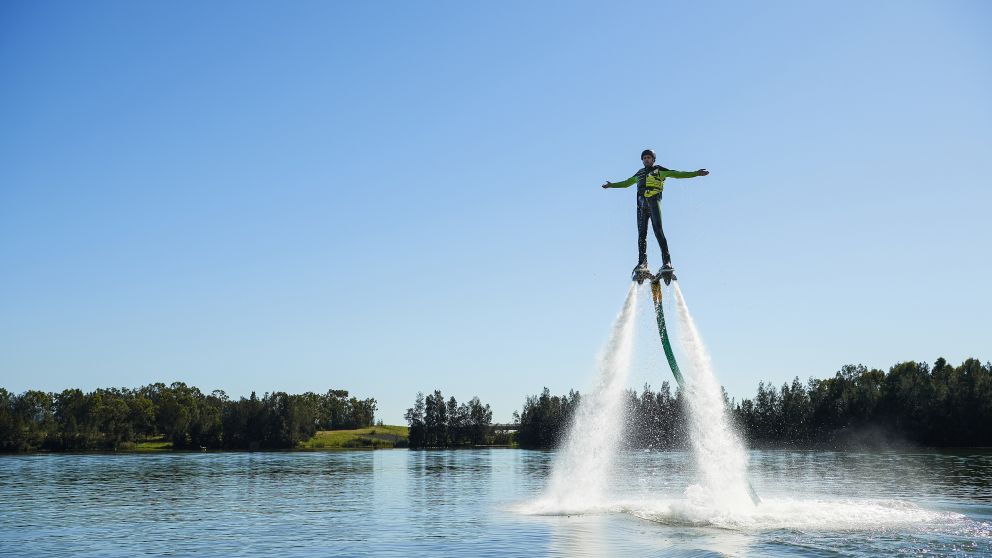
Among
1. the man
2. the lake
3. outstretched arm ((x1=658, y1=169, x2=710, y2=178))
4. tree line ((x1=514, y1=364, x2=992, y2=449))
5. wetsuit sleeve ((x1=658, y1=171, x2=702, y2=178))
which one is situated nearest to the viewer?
outstretched arm ((x1=658, y1=169, x2=710, y2=178))

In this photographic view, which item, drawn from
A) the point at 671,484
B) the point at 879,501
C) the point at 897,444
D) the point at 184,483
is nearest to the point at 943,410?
the point at 897,444

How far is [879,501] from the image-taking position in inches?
1731

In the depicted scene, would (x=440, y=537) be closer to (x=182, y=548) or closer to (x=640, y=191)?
(x=182, y=548)

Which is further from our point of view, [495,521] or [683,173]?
[495,521]

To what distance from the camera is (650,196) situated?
27.5 meters

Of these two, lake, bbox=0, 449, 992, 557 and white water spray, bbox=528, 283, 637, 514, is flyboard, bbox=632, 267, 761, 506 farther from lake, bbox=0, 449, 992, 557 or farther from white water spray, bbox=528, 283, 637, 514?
lake, bbox=0, 449, 992, 557

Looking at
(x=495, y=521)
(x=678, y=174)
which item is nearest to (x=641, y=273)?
(x=678, y=174)

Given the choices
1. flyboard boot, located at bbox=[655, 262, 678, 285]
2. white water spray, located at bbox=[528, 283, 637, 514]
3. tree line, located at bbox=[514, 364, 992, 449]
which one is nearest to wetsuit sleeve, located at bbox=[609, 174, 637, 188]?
flyboard boot, located at bbox=[655, 262, 678, 285]

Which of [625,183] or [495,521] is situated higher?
[625,183]

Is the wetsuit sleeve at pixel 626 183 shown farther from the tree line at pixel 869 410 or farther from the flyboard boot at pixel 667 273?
the tree line at pixel 869 410

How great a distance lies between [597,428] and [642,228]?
12331 mm

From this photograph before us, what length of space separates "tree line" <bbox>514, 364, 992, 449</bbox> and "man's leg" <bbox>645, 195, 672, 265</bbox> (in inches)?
3453

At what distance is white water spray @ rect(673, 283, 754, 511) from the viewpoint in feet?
106

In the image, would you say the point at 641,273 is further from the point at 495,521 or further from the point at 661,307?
the point at 495,521
